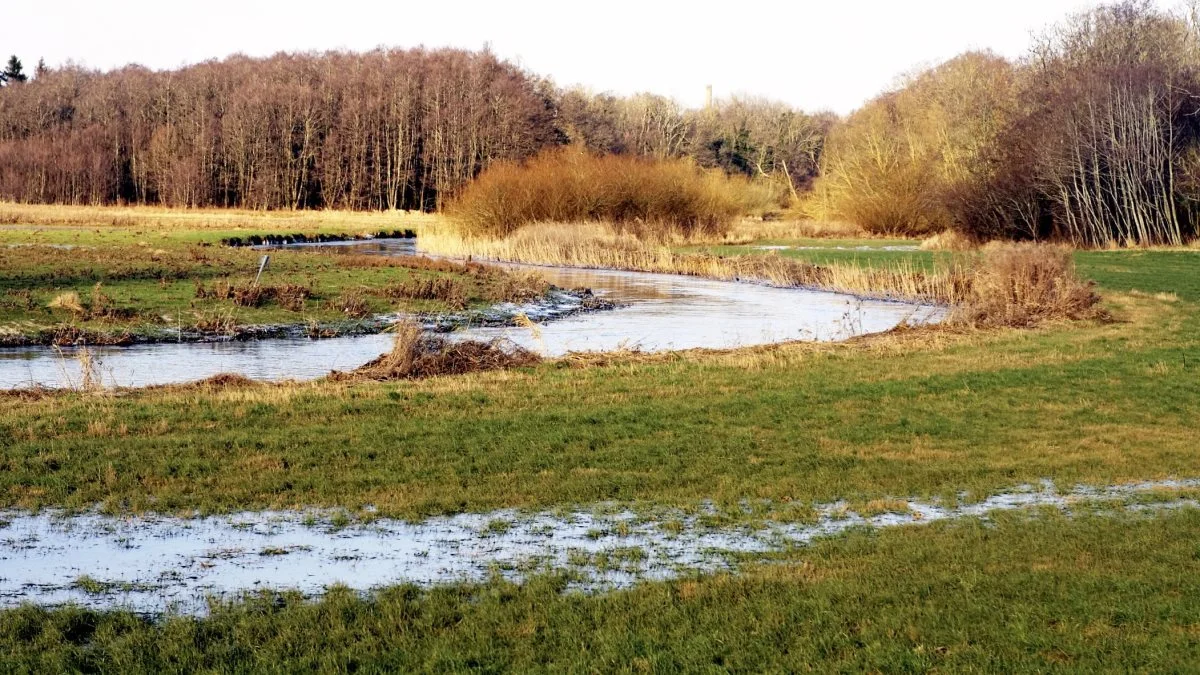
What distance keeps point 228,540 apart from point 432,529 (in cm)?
161

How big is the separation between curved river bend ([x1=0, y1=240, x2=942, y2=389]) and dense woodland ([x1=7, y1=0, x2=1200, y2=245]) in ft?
71.4

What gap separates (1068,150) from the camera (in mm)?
53312

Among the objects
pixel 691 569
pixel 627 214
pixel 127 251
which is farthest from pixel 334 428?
pixel 627 214

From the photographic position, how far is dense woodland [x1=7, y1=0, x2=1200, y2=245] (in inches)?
2099

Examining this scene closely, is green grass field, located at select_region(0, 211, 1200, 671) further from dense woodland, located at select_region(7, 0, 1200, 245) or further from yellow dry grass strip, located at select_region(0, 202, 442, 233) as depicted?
yellow dry grass strip, located at select_region(0, 202, 442, 233)

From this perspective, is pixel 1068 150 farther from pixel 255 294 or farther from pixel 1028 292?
pixel 255 294

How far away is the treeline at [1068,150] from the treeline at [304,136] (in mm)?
28213

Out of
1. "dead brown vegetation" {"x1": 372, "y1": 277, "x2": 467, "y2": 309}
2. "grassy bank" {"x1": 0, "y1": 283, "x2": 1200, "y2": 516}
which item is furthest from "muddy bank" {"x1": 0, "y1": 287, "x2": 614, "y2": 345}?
"grassy bank" {"x1": 0, "y1": 283, "x2": 1200, "y2": 516}

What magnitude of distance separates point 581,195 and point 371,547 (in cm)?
5106

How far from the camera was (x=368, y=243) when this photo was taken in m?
66.4

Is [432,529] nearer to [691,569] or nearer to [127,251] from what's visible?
[691,569]

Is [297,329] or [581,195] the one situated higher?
[581,195]

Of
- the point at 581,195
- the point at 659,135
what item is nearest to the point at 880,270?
the point at 581,195

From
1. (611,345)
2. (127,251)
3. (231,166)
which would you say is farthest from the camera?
(231,166)
